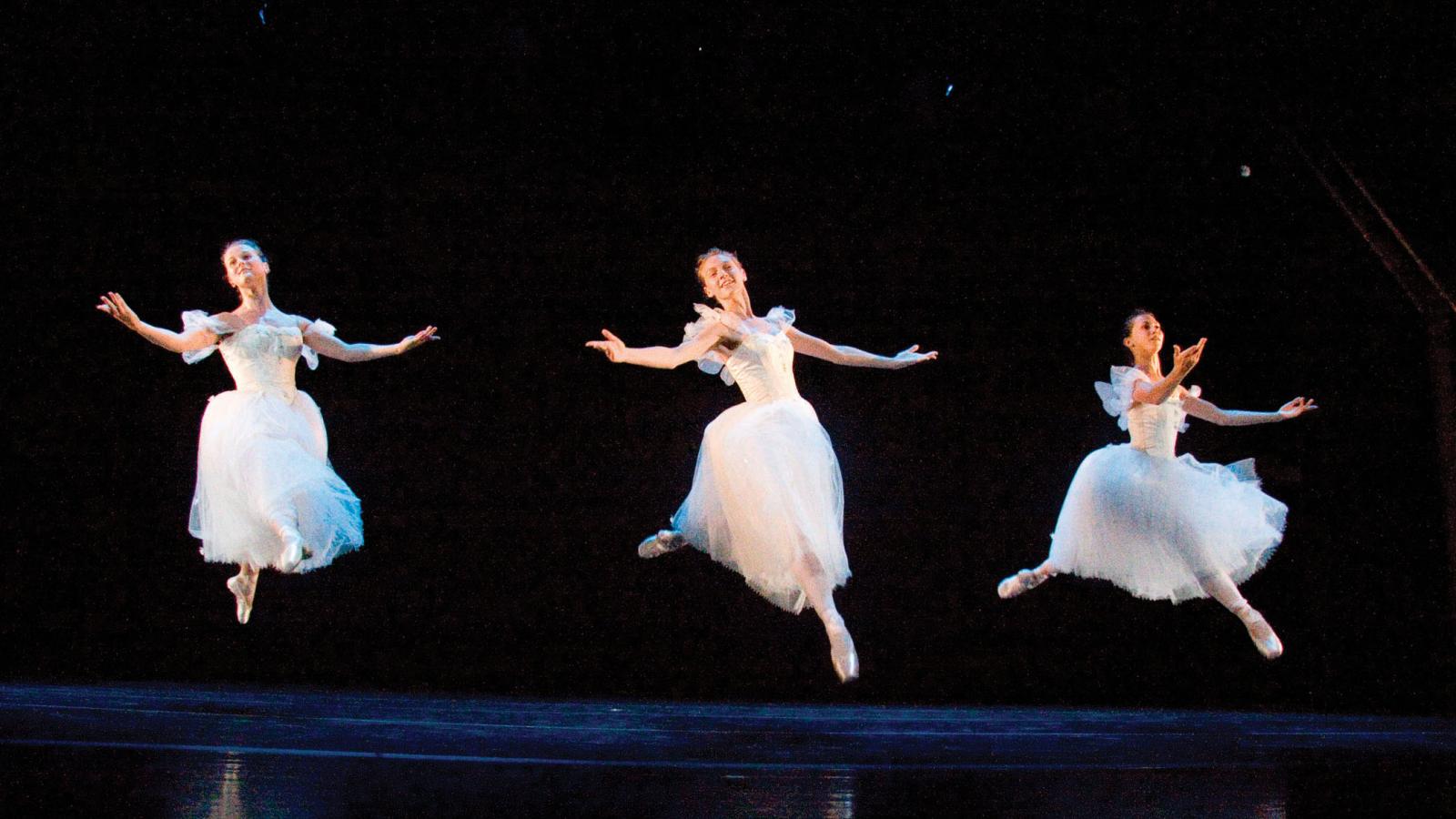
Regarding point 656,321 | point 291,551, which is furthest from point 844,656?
point 656,321

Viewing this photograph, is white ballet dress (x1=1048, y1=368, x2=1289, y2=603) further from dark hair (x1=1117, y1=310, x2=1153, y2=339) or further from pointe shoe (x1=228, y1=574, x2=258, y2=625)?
pointe shoe (x1=228, y1=574, x2=258, y2=625)

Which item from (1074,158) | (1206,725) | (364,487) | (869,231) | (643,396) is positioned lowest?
(1206,725)

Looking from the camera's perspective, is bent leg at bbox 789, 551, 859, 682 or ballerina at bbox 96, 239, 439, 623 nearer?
bent leg at bbox 789, 551, 859, 682

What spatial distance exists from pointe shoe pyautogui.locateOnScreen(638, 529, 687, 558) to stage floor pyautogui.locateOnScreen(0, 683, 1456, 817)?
593 millimetres

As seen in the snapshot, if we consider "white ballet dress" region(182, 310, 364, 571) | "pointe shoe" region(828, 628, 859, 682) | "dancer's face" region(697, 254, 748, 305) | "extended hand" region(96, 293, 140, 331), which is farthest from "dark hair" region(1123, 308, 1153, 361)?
"extended hand" region(96, 293, 140, 331)

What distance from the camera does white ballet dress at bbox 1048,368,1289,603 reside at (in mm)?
3695

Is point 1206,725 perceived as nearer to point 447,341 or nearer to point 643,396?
point 643,396

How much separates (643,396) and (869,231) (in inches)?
42.7

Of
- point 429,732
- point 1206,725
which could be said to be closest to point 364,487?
point 429,732

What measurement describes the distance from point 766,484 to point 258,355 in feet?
5.74

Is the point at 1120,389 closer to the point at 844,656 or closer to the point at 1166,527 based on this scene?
the point at 1166,527

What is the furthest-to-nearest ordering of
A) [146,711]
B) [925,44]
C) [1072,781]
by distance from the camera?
[925,44]
[146,711]
[1072,781]

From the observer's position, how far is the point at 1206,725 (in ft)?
10.1

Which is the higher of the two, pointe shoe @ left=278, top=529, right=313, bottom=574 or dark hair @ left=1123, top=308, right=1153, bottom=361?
dark hair @ left=1123, top=308, right=1153, bottom=361
